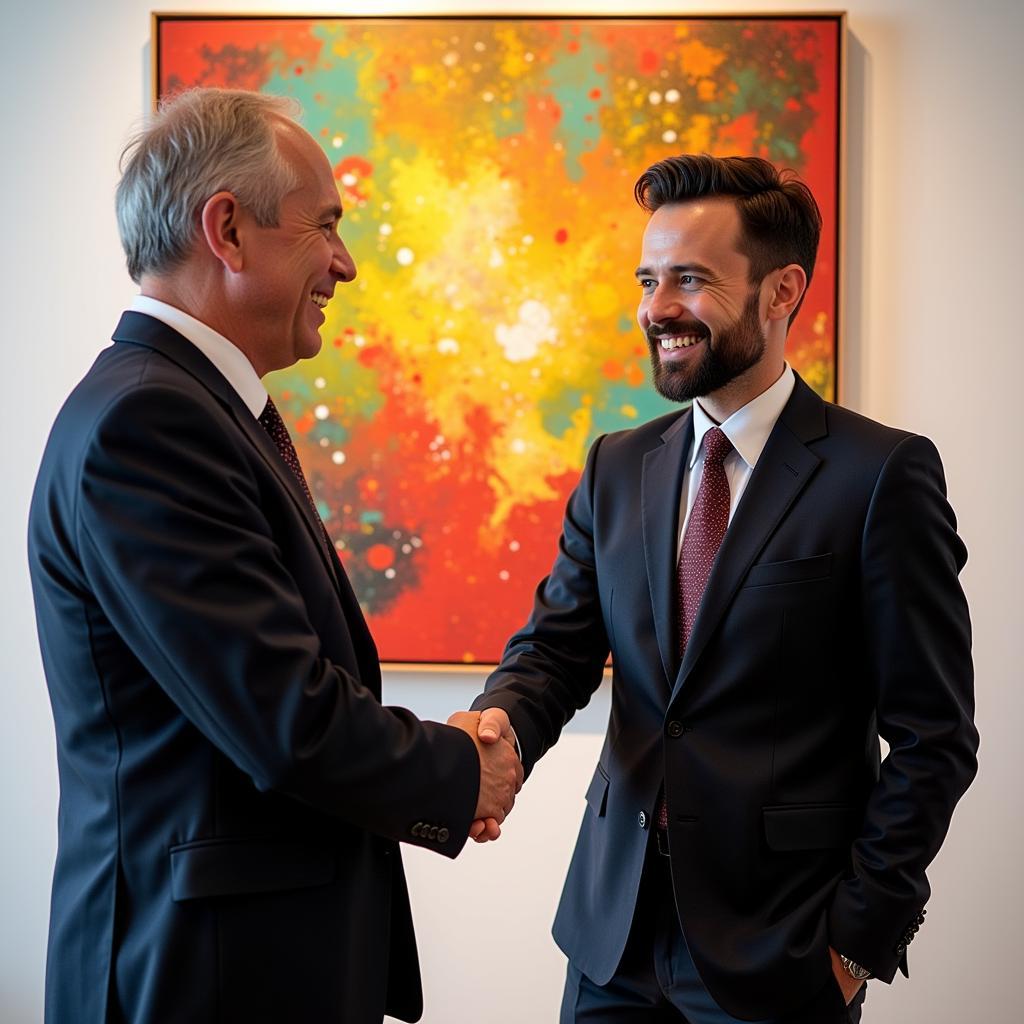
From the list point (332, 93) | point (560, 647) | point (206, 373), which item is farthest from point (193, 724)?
point (332, 93)

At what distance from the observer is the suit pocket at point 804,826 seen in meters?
1.68

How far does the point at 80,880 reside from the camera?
4.80 ft

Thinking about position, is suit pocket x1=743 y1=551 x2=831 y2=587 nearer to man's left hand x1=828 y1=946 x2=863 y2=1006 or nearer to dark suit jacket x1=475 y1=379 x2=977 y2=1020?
dark suit jacket x1=475 y1=379 x2=977 y2=1020

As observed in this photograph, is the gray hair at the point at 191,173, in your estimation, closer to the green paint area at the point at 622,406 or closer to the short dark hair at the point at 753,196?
the short dark hair at the point at 753,196

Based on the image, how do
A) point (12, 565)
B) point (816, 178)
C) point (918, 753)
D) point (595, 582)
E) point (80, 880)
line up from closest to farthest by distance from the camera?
point (80, 880) → point (918, 753) → point (595, 582) → point (816, 178) → point (12, 565)

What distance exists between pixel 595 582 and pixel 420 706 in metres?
1.04

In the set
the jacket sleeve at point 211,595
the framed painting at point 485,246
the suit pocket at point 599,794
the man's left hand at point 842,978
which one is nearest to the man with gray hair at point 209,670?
the jacket sleeve at point 211,595

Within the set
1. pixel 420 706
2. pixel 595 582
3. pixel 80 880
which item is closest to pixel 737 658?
pixel 595 582

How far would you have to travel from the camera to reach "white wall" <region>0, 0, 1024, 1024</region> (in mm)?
2832

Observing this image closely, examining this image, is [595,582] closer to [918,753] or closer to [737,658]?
[737,658]

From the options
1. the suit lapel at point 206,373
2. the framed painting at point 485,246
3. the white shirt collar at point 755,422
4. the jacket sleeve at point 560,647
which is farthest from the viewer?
the framed painting at point 485,246

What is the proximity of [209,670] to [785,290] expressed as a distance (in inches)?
44.8

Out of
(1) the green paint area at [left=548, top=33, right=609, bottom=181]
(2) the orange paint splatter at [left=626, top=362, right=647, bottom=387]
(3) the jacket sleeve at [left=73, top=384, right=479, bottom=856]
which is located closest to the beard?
(3) the jacket sleeve at [left=73, top=384, right=479, bottom=856]

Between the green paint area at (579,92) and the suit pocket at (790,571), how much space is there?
1.49 meters
